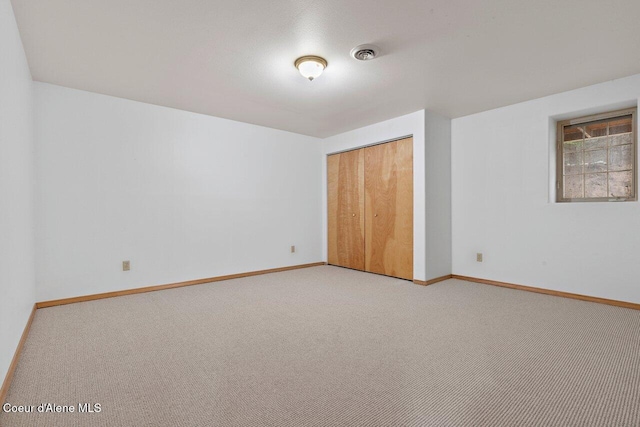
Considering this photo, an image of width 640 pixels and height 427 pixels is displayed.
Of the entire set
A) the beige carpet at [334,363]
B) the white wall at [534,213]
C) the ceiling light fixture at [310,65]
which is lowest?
the beige carpet at [334,363]

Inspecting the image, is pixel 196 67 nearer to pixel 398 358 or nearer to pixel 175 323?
pixel 175 323

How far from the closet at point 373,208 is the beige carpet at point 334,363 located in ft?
3.92

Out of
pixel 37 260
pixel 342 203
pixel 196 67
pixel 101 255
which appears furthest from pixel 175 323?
pixel 342 203

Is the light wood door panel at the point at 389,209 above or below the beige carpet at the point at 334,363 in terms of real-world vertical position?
above

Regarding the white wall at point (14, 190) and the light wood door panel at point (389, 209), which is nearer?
the white wall at point (14, 190)

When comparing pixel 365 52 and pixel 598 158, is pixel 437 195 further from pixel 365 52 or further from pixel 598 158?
pixel 365 52

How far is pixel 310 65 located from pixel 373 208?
246cm

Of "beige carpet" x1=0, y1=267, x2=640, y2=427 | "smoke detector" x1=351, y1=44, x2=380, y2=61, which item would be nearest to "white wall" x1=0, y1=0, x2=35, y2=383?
"beige carpet" x1=0, y1=267, x2=640, y2=427

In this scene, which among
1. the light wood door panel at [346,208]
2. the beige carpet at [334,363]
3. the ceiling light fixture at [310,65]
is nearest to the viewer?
the beige carpet at [334,363]

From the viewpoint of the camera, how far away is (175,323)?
100 inches

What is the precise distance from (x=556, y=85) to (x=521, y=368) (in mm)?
2859

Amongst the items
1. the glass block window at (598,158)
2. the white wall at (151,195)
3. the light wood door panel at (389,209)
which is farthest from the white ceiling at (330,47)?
the light wood door panel at (389,209)

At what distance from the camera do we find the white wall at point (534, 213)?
3.01 meters

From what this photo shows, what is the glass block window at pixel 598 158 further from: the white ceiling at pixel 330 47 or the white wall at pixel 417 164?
the white wall at pixel 417 164
